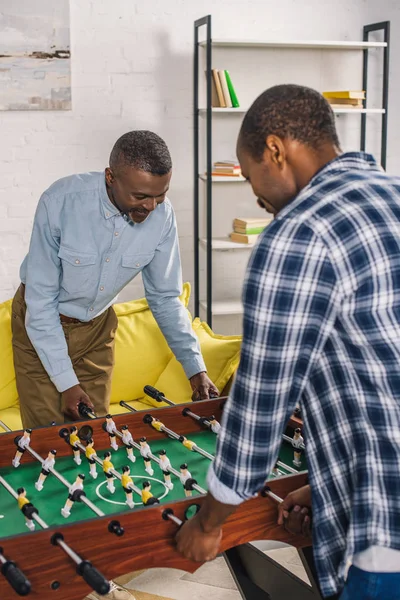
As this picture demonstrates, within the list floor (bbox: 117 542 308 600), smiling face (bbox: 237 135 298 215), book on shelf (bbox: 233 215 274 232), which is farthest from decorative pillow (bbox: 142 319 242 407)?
smiling face (bbox: 237 135 298 215)

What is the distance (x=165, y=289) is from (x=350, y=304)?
1613mm

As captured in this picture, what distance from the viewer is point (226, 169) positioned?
4688 mm

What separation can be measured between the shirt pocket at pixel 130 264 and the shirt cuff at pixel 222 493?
4.55 ft

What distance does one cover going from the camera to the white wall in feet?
14.7

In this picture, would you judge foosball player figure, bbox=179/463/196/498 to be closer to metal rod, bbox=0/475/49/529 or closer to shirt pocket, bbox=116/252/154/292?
metal rod, bbox=0/475/49/529

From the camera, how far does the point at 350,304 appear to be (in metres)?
1.16

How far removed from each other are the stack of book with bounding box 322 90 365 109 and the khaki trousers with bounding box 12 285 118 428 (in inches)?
101

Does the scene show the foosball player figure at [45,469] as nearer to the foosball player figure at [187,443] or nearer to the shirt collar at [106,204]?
the foosball player figure at [187,443]

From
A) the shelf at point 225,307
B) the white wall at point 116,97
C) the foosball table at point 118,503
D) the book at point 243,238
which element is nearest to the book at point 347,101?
the white wall at point 116,97

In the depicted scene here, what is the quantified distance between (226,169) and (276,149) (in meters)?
3.47

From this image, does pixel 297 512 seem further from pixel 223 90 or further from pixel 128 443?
pixel 223 90

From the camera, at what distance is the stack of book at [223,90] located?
4.51 metres

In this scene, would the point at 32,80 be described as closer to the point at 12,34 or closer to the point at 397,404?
the point at 12,34

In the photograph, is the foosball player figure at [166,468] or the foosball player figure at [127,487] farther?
the foosball player figure at [166,468]
